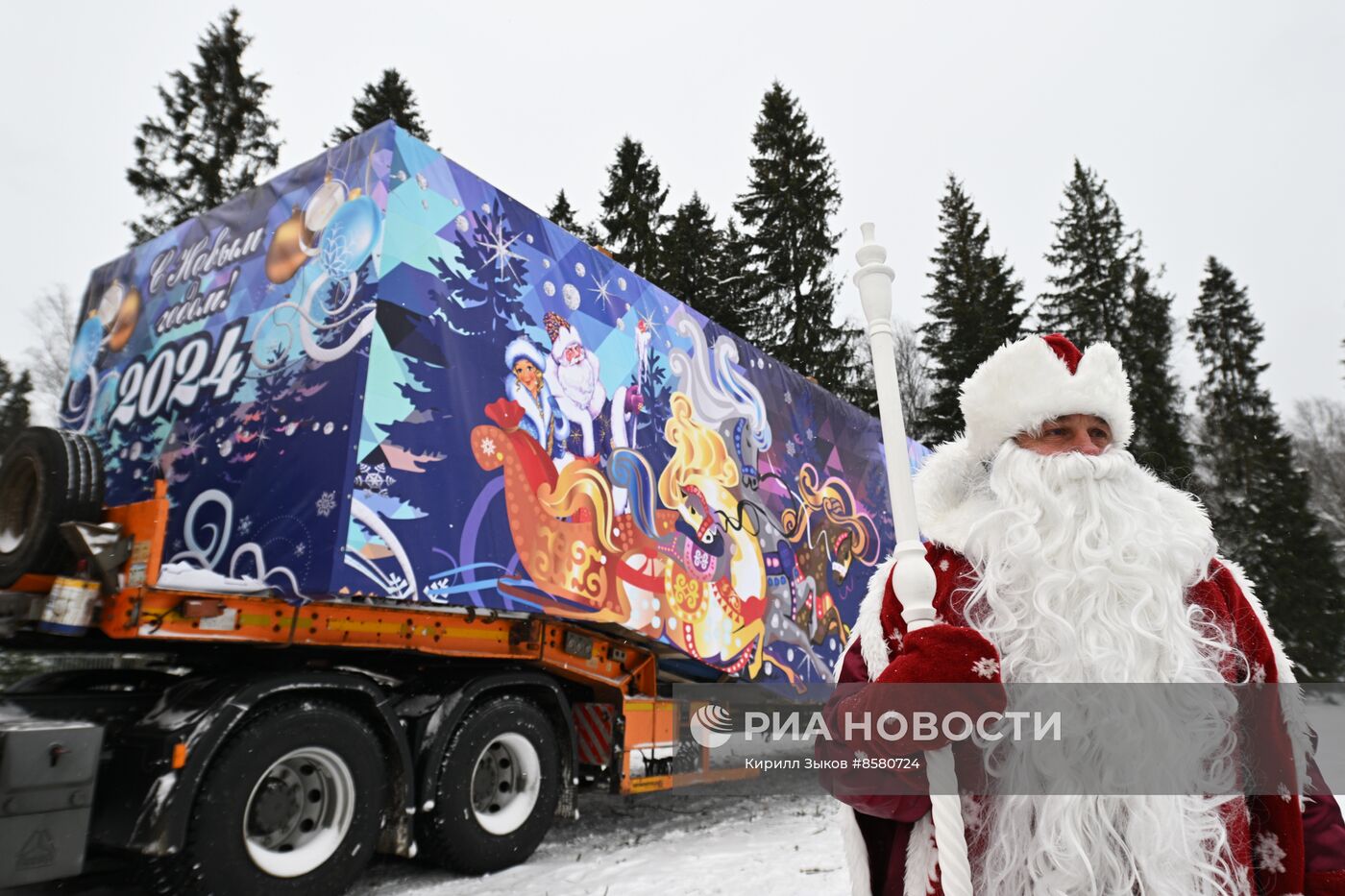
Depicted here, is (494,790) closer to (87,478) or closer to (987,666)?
(87,478)

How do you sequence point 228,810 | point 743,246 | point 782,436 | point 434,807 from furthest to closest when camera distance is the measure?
point 743,246, point 782,436, point 434,807, point 228,810

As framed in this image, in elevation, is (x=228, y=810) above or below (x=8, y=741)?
below

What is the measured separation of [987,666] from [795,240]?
70.5 feet

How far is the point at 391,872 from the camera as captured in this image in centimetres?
455

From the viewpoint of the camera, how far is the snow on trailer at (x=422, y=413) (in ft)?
13.1

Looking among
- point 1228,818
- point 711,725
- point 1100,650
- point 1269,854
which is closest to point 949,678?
point 1100,650

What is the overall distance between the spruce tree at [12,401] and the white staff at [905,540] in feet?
101

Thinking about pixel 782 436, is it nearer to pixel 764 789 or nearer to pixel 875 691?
pixel 764 789

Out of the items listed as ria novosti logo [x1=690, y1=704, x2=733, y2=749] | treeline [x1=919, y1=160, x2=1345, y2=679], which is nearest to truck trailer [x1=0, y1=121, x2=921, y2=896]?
ria novosti logo [x1=690, y1=704, x2=733, y2=749]

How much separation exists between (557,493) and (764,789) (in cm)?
450

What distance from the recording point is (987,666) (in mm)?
1631

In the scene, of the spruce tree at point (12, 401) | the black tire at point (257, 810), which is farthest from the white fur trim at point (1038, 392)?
the spruce tree at point (12, 401)

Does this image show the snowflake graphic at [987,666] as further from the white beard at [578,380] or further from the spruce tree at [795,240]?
the spruce tree at [795,240]

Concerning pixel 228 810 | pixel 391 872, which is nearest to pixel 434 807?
pixel 391 872
